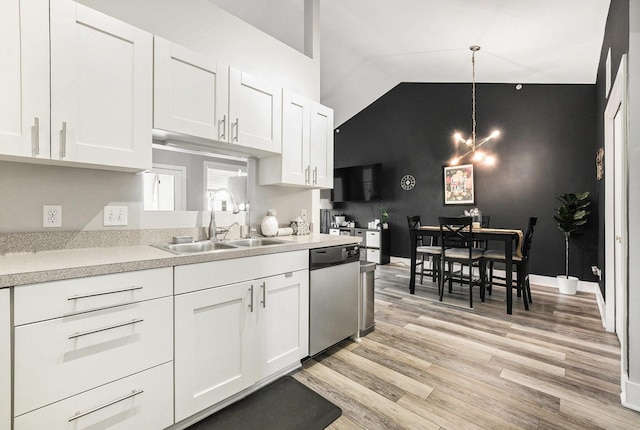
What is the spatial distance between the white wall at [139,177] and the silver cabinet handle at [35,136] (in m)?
0.34

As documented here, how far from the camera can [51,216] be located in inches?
65.6

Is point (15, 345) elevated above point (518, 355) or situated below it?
above

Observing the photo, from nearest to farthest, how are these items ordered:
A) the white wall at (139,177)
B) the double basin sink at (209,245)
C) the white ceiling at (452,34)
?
the white wall at (139,177), the double basin sink at (209,245), the white ceiling at (452,34)

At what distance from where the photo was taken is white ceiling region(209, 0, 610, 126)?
302 cm

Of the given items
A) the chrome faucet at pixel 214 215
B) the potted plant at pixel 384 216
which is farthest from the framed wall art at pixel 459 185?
the chrome faucet at pixel 214 215

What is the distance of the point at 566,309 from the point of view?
11.6ft

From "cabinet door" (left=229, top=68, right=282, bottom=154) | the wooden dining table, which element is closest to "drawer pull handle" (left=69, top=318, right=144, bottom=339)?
"cabinet door" (left=229, top=68, right=282, bottom=154)

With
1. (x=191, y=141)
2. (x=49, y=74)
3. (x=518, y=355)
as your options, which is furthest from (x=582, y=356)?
(x=49, y=74)

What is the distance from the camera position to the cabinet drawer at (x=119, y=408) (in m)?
1.16

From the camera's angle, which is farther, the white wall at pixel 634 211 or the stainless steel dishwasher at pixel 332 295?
the stainless steel dishwasher at pixel 332 295

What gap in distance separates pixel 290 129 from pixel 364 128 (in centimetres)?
495

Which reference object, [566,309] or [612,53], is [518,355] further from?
[612,53]

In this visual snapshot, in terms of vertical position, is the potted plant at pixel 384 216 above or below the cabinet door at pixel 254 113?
below

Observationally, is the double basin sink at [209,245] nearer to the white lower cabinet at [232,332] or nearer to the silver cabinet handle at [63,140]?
the white lower cabinet at [232,332]
